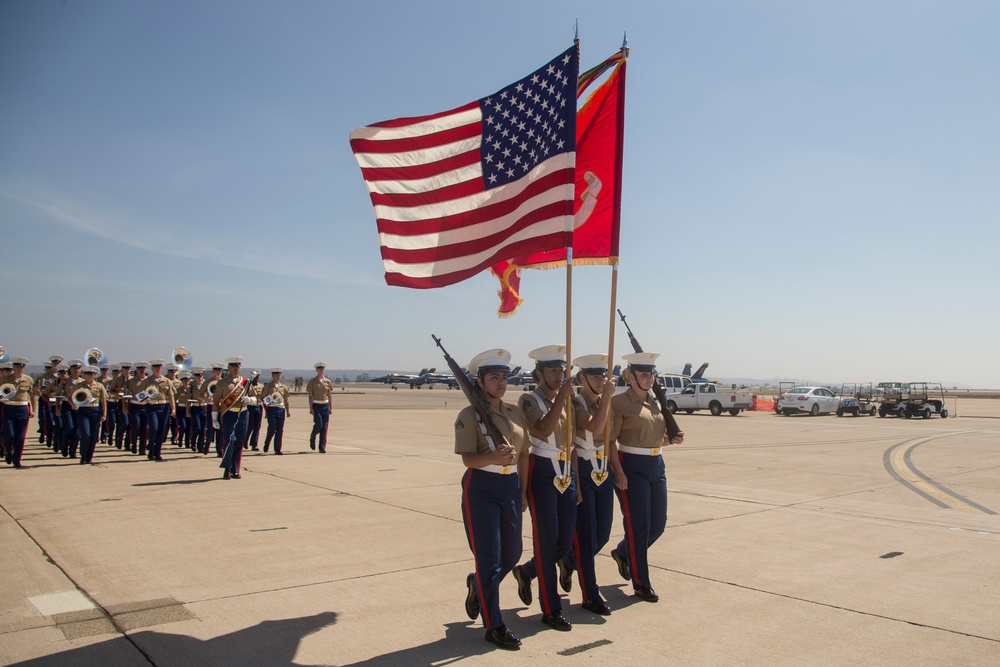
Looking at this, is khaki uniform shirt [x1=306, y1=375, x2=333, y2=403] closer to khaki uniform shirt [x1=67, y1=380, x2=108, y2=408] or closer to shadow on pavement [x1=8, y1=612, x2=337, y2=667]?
khaki uniform shirt [x1=67, y1=380, x2=108, y2=408]

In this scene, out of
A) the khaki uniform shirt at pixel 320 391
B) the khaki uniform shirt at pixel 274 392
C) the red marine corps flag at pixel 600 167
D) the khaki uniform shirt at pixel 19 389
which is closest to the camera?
the red marine corps flag at pixel 600 167

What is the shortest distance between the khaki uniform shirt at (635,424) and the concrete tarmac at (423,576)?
112cm

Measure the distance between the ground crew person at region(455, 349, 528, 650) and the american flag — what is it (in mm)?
1252

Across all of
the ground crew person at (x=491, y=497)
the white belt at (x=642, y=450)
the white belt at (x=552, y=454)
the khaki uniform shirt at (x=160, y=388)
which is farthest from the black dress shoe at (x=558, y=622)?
the khaki uniform shirt at (x=160, y=388)

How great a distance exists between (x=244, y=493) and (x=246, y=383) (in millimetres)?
3021

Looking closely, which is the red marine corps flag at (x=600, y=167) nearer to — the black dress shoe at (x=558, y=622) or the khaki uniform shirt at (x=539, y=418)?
the khaki uniform shirt at (x=539, y=418)

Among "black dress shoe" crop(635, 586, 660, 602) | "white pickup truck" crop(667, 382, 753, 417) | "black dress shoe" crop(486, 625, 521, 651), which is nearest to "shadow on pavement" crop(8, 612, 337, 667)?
"black dress shoe" crop(486, 625, 521, 651)

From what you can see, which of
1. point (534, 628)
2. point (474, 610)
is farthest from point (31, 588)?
point (534, 628)

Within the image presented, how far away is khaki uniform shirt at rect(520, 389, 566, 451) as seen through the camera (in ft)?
15.7

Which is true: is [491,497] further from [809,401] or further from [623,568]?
[809,401]

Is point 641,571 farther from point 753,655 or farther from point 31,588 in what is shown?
point 31,588

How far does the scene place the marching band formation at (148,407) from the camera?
11719mm

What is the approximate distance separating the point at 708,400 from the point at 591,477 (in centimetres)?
2907

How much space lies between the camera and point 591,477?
507 cm
